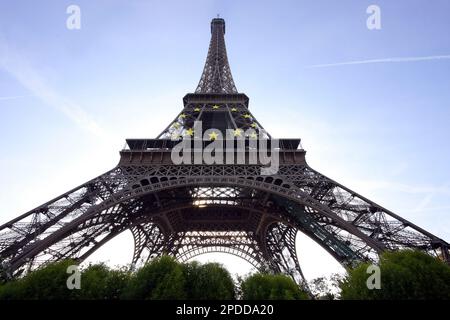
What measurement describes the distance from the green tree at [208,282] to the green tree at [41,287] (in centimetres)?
450

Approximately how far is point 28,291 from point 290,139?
18.3 meters

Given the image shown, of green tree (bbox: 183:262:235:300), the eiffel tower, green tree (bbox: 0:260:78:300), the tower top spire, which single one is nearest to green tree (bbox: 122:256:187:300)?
green tree (bbox: 183:262:235:300)

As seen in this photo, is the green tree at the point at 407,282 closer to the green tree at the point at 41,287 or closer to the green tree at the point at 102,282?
the green tree at the point at 102,282

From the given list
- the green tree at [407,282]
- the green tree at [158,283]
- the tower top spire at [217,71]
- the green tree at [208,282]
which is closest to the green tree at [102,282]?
the green tree at [158,283]

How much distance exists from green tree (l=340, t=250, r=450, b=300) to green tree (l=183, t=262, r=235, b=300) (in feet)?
15.5

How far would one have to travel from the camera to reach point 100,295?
12211 millimetres

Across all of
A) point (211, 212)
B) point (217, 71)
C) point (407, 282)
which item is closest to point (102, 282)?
point (407, 282)

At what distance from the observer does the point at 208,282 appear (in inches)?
496

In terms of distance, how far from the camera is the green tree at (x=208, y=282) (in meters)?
12.2

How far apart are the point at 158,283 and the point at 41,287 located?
14.4 ft

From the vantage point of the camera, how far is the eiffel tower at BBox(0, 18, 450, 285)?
16125 millimetres

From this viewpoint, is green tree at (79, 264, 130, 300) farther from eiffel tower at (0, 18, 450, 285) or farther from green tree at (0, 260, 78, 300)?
eiffel tower at (0, 18, 450, 285)
